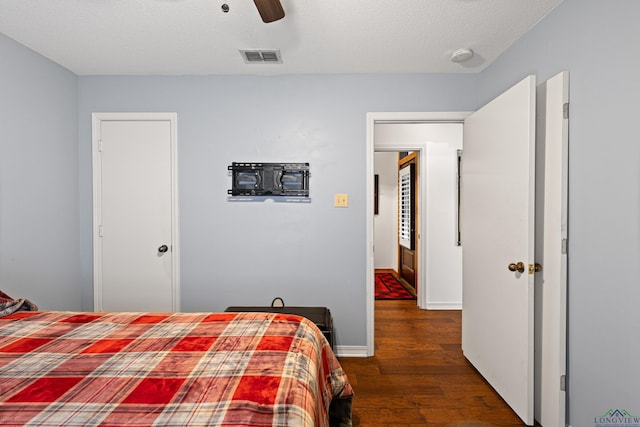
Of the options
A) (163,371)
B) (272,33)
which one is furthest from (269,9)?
(163,371)

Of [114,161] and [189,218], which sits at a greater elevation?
[114,161]

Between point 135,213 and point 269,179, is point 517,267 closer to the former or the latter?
point 269,179

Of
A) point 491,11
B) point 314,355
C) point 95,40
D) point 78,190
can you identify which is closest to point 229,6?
point 95,40

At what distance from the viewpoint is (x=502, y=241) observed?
2045 millimetres

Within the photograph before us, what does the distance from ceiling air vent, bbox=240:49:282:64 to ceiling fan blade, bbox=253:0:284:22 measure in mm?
991

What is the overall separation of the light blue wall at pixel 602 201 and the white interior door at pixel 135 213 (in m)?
2.83

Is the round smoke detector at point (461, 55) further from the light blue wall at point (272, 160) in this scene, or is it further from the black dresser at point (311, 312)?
the black dresser at point (311, 312)

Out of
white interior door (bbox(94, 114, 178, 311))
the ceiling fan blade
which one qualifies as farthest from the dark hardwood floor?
the ceiling fan blade

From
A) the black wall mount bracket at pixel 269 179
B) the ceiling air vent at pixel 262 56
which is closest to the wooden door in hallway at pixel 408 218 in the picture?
the black wall mount bracket at pixel 269 179

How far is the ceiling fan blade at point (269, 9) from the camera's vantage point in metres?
1.25

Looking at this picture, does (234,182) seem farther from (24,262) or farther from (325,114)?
(24,262)

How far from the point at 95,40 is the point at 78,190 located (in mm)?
1282

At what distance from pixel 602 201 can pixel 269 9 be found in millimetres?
1750

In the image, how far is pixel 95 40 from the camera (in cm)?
215
